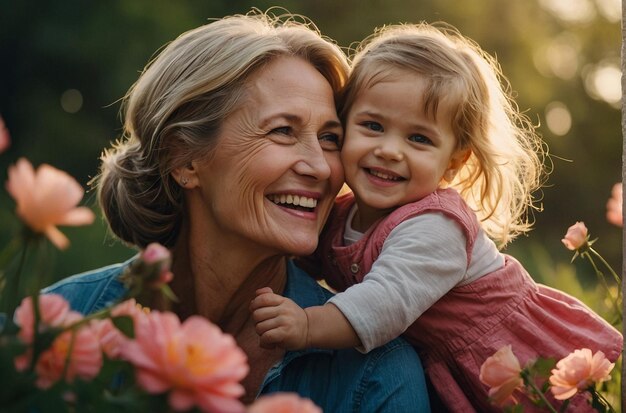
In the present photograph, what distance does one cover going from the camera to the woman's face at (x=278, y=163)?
104 inches

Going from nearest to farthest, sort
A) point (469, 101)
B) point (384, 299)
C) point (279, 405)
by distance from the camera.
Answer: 1. point (279, 405)
2. point (384, 299)
3. point (469, 101)

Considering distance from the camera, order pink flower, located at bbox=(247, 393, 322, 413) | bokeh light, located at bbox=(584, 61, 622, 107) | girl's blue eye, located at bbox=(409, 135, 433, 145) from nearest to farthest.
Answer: pink flower, located at bbox=(247, 393, 322, 413) → girl's blue eye, located at bbox=(409, 135, 433, 145) → bokeh light, located at bbox=(584, 61, 622, 107)

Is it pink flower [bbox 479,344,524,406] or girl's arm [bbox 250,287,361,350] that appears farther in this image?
girl's arm [bbox 250,287,361,350]

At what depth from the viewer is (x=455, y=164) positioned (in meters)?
2.94

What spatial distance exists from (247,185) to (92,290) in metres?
0.71

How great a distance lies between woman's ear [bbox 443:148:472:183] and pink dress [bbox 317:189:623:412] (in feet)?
0.71

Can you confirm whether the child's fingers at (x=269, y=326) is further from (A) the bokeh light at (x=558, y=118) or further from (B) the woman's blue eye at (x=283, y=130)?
(A) the bokeh light at (x=558, y=118)

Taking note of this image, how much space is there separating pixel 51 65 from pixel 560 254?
11.5 m

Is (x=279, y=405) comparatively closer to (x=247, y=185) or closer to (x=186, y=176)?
(x=247, y=185)

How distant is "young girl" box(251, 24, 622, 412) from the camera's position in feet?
7.83


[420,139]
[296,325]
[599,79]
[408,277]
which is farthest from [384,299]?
[599,79]

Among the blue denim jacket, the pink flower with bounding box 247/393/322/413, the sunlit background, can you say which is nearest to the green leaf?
the pink flower with bounding box 247/393/322/413

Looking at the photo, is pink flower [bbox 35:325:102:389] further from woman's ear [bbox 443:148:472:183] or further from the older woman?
woman's ear [bbox 443:148:472:183]

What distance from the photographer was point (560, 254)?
524 inches
